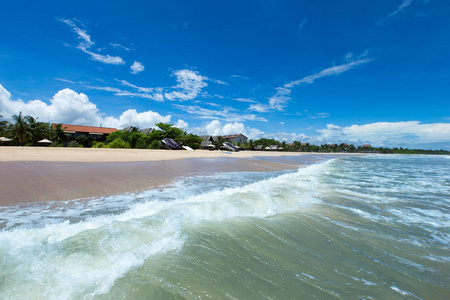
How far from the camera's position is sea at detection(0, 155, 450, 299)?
5.48ft

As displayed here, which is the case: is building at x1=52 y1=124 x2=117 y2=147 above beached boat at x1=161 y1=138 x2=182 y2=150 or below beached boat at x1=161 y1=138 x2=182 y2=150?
above

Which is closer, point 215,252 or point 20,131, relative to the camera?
point 215,252

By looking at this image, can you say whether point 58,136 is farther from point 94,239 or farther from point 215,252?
point 215,252

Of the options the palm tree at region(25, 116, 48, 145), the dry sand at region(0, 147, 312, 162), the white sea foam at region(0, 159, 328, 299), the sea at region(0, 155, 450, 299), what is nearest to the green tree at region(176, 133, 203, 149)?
the dry sand at region(0, 147, 312, 162)

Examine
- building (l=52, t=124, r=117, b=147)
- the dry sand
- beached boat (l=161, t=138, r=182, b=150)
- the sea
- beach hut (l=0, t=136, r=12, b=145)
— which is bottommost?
the sea

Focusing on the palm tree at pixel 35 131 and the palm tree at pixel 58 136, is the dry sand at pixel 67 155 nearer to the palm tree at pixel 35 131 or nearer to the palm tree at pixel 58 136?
the palm tree at pixel 35 131

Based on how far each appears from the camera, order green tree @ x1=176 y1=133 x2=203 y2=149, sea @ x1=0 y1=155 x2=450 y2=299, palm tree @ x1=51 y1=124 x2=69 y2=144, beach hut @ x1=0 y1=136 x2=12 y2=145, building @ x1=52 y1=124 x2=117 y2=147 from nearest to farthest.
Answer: sea @ x1=0 y1=155 x2=450 y2=299 < beach hut @ x1=0 y1=136 x2=12 y2=145 < green tree @ x1=176 y1=133 x2=203 y2=149 < palm tree @ x1=51 y1=124 x2=69 y2=144 < building @ x1=52 y1=124 x2=117 y2=147

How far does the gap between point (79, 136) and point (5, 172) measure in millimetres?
43548

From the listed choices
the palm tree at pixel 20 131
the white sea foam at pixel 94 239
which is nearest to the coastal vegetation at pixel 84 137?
the palm tree at pixel 20 131

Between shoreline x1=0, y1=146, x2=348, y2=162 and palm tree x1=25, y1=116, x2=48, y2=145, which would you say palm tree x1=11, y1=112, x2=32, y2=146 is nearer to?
palm tree x1=25, y1=116, x2=48, y2=145

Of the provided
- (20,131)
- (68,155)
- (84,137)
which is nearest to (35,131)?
(20,131)

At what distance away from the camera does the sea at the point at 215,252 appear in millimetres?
1671

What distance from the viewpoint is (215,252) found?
228 cm

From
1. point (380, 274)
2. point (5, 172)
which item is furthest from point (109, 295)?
point (5, 172)
